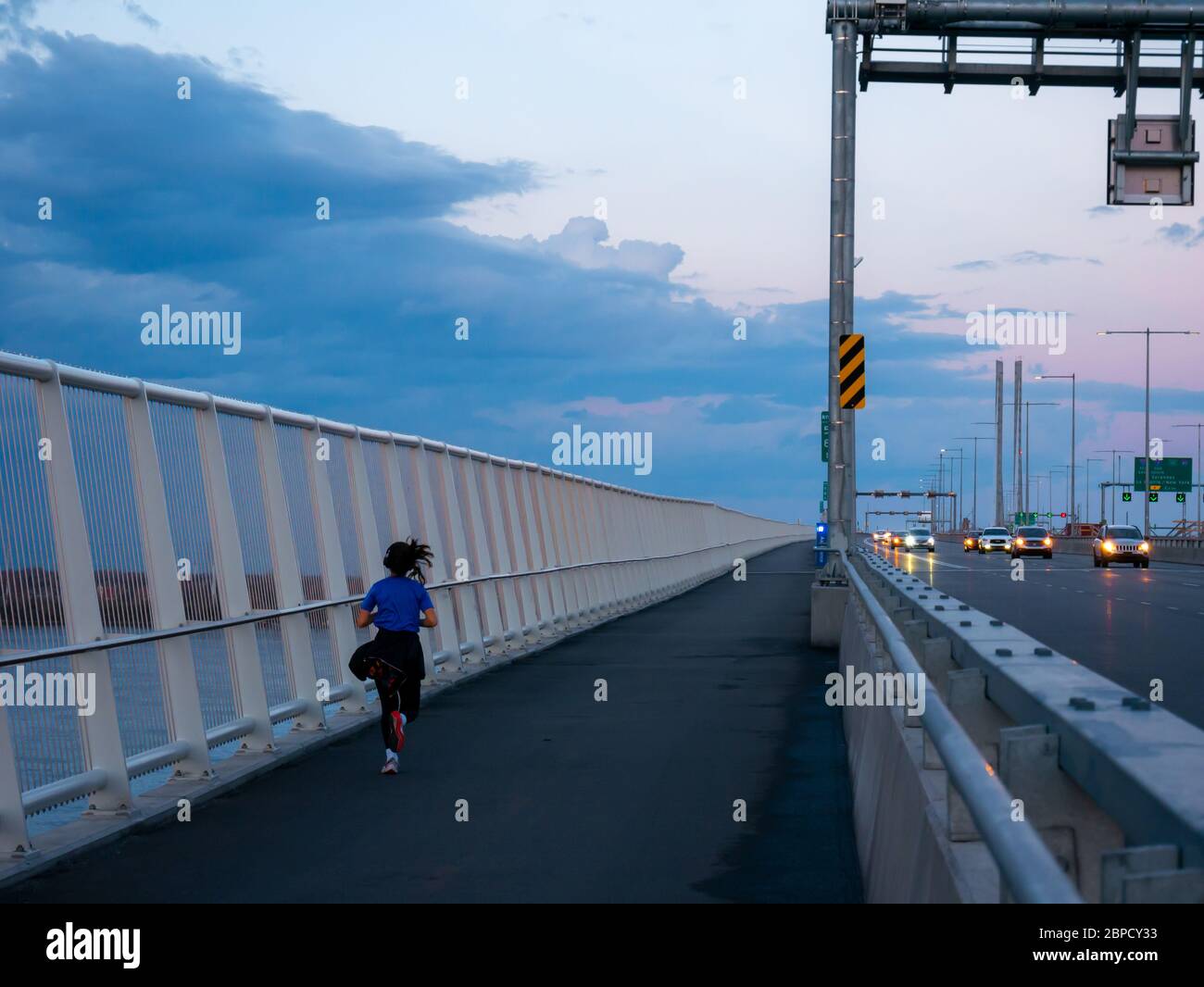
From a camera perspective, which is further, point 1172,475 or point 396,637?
point 1172,475

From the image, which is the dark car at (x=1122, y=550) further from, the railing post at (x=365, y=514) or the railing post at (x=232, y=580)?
the railing post at (x=232, y=580)

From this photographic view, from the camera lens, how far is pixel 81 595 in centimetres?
1066

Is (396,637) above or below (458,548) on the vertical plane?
above

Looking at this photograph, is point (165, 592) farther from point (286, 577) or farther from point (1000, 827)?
point (1000, 827)

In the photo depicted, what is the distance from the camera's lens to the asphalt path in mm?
8773

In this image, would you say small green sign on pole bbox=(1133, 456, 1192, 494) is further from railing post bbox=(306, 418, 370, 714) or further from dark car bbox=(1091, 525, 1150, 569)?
railing post bbox=(306, 418, 370, 714)

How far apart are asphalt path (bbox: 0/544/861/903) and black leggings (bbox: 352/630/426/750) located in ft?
1.61

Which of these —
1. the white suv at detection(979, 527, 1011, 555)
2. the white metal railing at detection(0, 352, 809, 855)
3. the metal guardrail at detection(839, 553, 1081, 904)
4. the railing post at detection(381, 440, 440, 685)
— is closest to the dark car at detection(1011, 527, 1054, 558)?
the white suv at detection(979, 527, 1011, 555)

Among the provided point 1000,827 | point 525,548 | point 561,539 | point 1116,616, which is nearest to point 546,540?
point 561,539

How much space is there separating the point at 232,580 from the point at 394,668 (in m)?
1.50

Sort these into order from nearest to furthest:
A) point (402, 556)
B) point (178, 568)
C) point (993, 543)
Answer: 1. point (178, 568)
2. point (402, 556)
3. point (993, 543)

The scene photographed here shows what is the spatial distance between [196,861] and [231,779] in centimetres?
294
